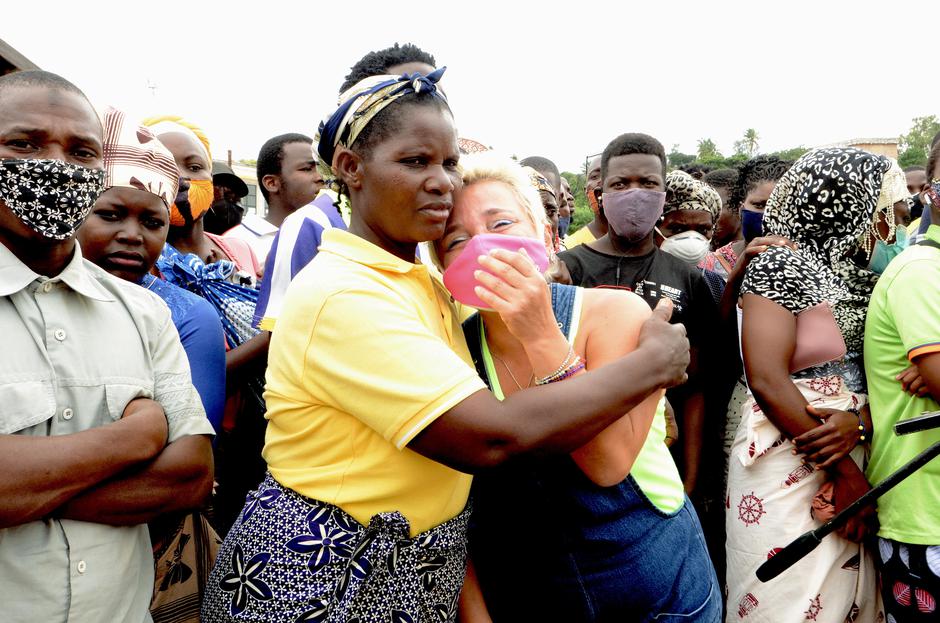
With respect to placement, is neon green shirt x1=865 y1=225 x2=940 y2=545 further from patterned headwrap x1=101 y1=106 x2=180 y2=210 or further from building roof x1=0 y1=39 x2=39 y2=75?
building roof x1=0 y1=39 x2=39 y2=75

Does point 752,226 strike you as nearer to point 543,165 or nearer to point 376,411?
point 543,165

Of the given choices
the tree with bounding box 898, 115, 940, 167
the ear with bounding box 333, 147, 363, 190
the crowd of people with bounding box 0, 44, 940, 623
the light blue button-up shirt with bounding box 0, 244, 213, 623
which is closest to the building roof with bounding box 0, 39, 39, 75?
the crowd of people with bounding box 0, 44, 940, 623

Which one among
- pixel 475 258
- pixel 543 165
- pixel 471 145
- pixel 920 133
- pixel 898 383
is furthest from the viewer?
pixel 920 133

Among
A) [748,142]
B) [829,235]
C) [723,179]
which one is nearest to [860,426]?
[829,235]

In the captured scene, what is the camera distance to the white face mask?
4.67m

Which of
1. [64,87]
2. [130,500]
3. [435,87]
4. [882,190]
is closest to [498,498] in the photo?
[130,500]

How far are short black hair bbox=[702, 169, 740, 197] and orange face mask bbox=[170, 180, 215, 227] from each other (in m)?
5.03

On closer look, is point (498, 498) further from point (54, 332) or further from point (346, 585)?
point (54, 332)

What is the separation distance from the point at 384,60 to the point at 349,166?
202cm

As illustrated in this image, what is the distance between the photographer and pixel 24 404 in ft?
4.74

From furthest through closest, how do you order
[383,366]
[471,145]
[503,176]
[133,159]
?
[471,145] → [133,159] → [503,176] → [383,366]

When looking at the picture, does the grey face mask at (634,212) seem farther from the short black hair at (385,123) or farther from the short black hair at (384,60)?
the short black hair at (385,123)

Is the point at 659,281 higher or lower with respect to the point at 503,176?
lower

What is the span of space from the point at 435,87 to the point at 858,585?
8.74 ft
